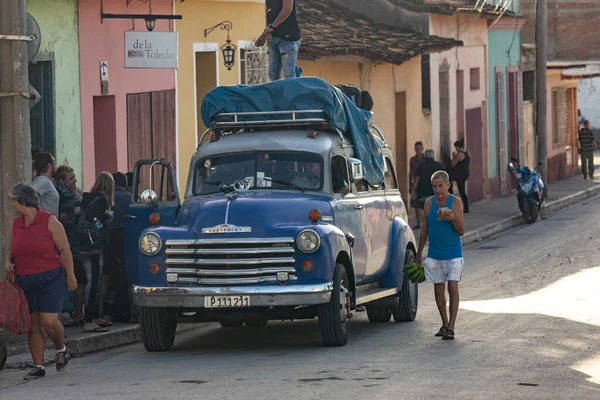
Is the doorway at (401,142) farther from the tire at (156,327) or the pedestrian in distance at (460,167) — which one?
the tire at (156,327)

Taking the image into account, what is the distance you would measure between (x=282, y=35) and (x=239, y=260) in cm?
611

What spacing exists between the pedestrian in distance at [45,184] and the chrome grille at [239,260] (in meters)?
2.22

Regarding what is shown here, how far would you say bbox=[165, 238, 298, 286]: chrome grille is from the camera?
44.6 ft

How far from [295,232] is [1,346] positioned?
2.87 meters

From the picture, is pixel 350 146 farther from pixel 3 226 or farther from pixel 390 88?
pixel 390 88

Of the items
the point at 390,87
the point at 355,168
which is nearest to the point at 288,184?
the point at 355,168

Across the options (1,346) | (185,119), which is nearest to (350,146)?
(1,346)

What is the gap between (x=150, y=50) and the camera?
21031mm

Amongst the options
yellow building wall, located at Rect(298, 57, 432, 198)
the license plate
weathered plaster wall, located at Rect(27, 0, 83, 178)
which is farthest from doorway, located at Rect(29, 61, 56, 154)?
yellow building wall, located at Rect(298, 57, 432, 198)

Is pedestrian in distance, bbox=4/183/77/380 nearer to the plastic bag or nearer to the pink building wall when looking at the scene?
the plastic bag

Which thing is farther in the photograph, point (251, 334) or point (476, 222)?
point (476, 222)

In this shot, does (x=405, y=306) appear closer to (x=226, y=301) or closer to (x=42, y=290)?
(x=226, y=301)

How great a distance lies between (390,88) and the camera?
111 ft

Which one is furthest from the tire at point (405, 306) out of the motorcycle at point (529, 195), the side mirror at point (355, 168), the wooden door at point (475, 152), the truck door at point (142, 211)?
the wooden door at point (475, 152)
